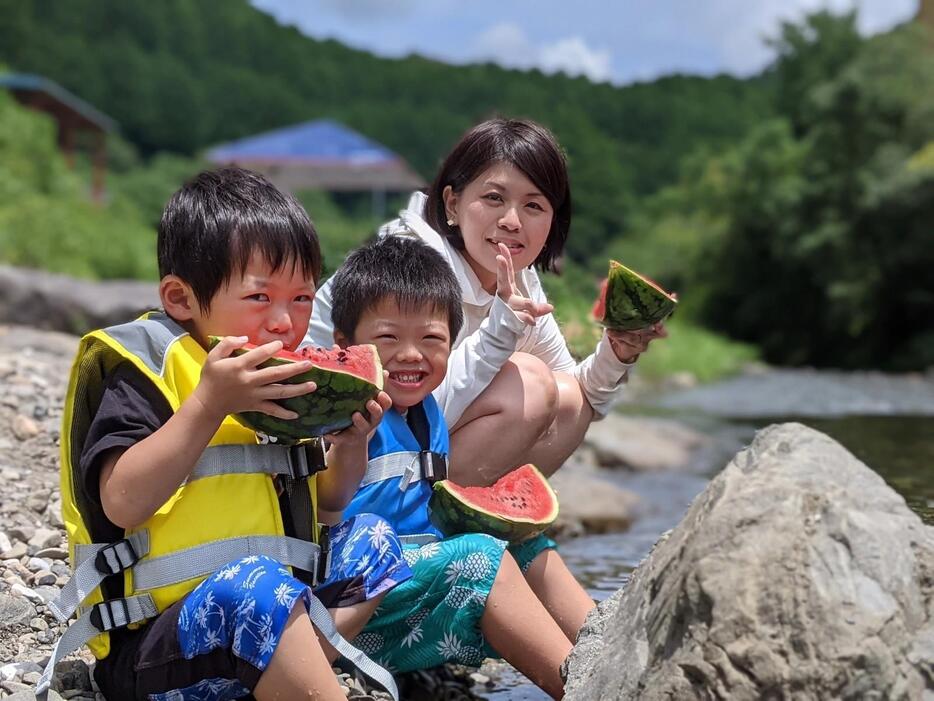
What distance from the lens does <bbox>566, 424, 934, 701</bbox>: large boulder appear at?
187 cm

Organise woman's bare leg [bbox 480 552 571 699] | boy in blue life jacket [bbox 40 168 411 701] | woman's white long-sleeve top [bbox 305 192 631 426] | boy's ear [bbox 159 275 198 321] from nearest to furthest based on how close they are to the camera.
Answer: boy in blue life jacket [bbox 40 168 411 701] < boy's ear [bbox 159 275 198 321] < woman's bare leg [bbox 480 552 571 699] < woman's white long-sleeve top [bbox 305 192 631 426]

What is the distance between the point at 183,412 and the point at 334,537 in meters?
0.61

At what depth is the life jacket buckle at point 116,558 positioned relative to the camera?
7.61 ft

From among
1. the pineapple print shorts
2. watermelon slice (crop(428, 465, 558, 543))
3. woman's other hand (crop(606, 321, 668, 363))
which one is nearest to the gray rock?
woman's other hand (crop(606, 321, 668, 363))

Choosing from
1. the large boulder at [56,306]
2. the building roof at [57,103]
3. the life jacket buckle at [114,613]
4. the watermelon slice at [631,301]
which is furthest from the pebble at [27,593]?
the building roof at [57,103]

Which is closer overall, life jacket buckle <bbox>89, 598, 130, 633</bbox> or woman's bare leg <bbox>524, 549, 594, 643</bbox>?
life jacket buckle <bbox>89, 598, 130, 633</bbox>

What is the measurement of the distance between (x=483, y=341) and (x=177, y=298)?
3.13ft

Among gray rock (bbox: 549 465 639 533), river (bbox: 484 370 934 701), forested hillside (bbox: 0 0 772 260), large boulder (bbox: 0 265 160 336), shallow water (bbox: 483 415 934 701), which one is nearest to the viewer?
shallow water (bbox: 483 415 934 701)

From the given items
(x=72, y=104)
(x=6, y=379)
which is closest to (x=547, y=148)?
(x=6, y=379)

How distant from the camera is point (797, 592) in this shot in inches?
74.9

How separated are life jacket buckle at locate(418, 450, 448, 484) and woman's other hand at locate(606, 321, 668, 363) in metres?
0.79

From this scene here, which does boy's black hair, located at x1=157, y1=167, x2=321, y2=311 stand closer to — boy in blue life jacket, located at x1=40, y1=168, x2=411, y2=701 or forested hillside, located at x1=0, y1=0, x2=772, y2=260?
boy in blue life jacket, located at x1=40, y1=168, x2=411, y2=701

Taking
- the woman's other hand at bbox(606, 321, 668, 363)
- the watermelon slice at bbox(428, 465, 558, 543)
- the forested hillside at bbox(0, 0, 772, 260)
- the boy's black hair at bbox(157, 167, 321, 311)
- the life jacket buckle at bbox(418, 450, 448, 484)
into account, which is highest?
the forested hillside at bbox(0, 0, 772, 260)

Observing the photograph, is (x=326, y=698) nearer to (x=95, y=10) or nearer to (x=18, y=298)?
(x=18, y=298)
